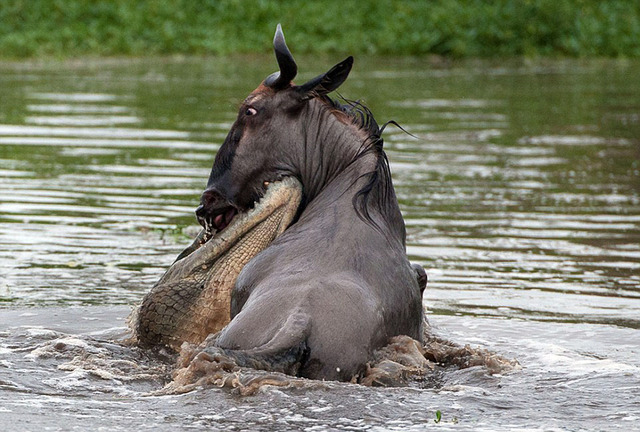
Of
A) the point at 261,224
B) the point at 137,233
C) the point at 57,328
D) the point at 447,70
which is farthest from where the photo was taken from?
the point at 447,70

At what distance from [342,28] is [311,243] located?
2556 cm

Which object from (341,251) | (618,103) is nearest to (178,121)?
(618,103)

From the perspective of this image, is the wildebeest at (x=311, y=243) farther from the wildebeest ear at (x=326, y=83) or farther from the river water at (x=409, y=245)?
the river water at (x=409, y=245)

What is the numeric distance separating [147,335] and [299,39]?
23.6 metres

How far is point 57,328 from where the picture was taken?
6793mm

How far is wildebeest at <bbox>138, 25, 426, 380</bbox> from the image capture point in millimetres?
5094

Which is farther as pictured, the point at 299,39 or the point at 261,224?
the point at 299,39

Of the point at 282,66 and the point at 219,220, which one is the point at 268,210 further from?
the point at 282,66

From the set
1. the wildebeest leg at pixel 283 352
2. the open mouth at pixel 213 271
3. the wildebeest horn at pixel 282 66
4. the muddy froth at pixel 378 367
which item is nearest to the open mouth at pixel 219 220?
the open mouth at pixel 213 271

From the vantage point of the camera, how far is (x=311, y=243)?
5.58 meters

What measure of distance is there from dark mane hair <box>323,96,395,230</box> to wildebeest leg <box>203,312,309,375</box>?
82 cm

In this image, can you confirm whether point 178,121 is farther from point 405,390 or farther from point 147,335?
point 405,390

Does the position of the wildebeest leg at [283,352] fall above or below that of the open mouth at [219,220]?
below

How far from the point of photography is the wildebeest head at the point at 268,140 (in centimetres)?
601
